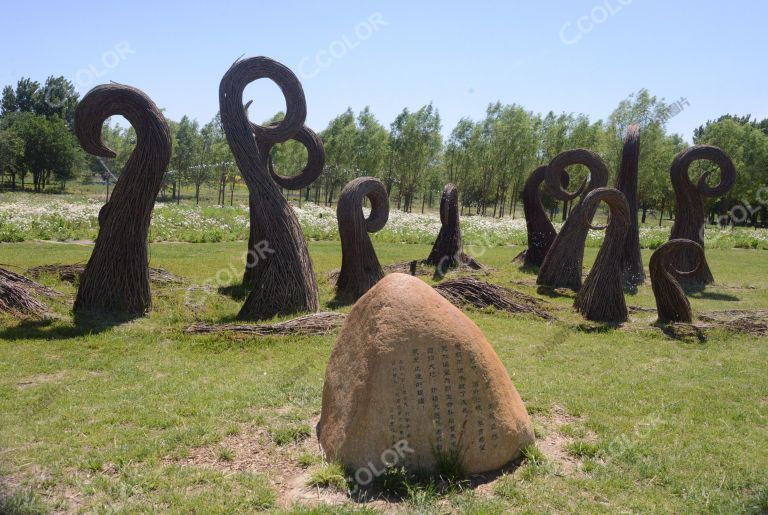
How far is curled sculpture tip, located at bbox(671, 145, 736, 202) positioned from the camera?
12.7m

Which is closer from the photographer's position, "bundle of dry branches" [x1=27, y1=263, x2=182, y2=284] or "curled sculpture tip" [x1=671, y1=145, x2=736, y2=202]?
"bundle of dry branches" [x1=27, y1=263, x2=182, y2=284]

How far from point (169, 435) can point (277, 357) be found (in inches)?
91.5

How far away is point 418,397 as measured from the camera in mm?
3863

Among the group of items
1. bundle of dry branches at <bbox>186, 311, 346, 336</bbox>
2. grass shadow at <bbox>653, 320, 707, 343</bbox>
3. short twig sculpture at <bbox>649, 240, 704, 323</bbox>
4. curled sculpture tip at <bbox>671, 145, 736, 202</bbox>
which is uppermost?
curled sculpture tip at <bbox>671, 145, 736, 202</bbox>

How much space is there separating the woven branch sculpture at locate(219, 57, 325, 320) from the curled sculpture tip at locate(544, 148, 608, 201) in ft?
23.6

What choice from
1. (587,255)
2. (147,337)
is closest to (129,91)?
(147,337)

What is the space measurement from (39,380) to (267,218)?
385cm

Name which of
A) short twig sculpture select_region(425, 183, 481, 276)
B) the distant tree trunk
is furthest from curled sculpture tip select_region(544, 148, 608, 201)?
short twig sculpture select_region(425, 183, 481, 276)

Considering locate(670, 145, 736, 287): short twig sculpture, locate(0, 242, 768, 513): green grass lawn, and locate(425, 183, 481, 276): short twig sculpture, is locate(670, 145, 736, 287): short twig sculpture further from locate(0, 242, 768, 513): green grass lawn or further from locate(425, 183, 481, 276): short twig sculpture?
locate(0, 242, 768, 513): green grass lawn

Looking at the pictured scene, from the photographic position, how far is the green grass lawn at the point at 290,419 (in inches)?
146

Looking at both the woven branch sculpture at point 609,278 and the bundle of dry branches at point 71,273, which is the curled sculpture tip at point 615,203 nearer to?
the woven branch sculpture at point 609,278

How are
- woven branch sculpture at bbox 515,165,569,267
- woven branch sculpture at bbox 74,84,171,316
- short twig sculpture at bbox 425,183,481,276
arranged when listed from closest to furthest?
woven branch sculpture at bbox 74,84,171,316 → short twig sculpture at bbox 425,183,481,276 → woven branch sculpture at bbox 515,165,569,267

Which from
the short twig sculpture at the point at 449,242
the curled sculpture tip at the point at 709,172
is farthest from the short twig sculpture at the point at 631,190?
the short twig sculpture at the point at 449,242

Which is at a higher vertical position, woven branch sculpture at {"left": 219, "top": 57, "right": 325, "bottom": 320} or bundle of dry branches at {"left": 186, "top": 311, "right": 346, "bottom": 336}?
woven branch sculpture at {"left": 219, "top": 57, "right": 325, "bottom": 320}
